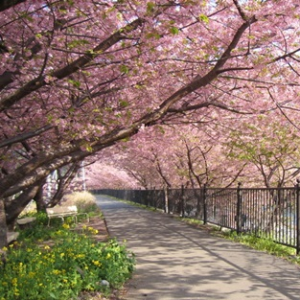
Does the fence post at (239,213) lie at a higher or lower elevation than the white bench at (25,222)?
higher

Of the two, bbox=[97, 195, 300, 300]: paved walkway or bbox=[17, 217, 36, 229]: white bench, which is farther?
bbox=[17, 217, 36, 229]: white bench

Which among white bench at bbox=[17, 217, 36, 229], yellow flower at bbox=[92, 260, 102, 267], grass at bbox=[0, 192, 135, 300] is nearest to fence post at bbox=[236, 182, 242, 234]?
grass at bbox=[0, 192, 135, 300]

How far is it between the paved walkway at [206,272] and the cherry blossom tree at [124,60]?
7.71ft

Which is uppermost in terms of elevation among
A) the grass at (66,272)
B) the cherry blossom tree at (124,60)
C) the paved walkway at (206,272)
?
the cherry blossom tree at (124,60)

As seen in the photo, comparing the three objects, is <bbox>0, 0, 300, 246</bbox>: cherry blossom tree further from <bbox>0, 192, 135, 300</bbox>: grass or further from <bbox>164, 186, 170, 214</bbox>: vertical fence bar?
<bbox>164, 186, 170, 214</bbox>: vertical fence bar

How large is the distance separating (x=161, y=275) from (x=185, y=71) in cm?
445

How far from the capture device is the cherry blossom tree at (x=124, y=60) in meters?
5.90

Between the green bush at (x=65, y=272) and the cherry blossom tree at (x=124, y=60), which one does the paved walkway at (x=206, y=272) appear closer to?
the green bush at (x=65, y=272)

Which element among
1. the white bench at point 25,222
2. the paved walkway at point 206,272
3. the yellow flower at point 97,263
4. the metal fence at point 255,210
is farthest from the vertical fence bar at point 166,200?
the yellow flower at point 97,263

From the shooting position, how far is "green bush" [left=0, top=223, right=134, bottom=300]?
4.48 metres

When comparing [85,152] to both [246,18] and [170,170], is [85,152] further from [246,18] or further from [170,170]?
[170,170]

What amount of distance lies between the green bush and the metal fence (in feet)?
12.2

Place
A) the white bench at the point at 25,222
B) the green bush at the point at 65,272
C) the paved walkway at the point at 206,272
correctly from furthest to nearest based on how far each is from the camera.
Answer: the white bench at the point at 25,222 → the paved walkway at the point at 206,272 → the green bush at the point at 65,272

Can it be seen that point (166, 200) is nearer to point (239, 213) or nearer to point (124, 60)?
point (239, 213)
